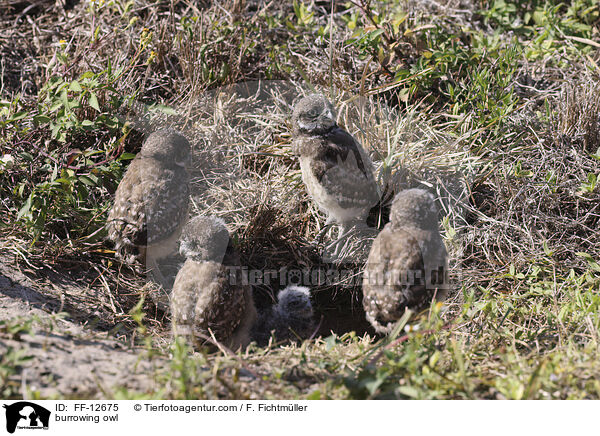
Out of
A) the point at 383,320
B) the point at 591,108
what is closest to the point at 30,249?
the point at 383,320

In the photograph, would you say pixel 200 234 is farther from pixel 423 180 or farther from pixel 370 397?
pixel 423 180

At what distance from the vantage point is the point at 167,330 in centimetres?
416

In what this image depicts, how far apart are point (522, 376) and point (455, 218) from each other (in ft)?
6.96

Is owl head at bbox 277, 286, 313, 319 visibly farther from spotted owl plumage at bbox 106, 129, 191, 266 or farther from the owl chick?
spotted owl plumage at bbox 106, 129, 191, 266

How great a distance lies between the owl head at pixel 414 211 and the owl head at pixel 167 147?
6.46 ft

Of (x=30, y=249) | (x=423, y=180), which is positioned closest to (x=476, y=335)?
(x=423, y=180)

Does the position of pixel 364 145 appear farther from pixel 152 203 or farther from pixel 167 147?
pixel 152 203

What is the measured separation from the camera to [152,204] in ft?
13.8

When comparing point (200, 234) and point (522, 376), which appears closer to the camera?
point (522, 376)

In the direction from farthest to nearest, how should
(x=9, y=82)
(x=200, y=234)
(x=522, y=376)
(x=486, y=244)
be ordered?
(x=9, y=82) → (x=486, y=244) → (x=200, y=234) → (x=522, y=376)

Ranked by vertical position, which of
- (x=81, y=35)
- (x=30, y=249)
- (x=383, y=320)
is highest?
(x=81, y=35)

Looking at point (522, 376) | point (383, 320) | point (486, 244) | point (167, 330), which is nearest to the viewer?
point (522, 376)

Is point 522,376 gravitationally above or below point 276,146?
below
